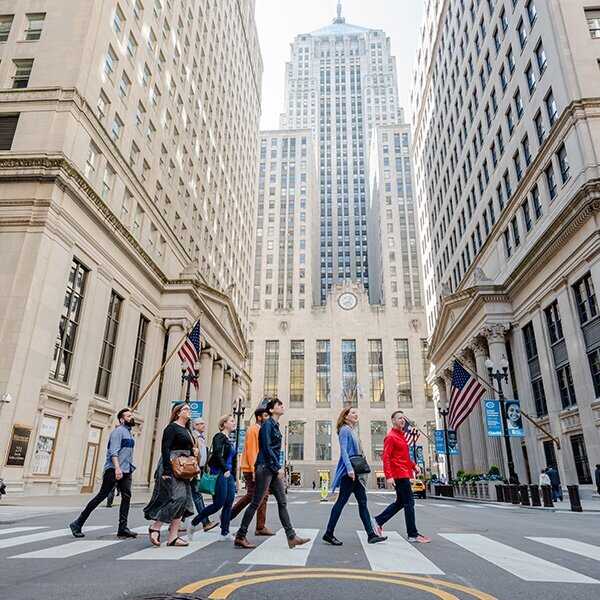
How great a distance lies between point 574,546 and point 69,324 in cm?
2357

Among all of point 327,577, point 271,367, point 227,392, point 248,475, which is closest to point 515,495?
point 248,475

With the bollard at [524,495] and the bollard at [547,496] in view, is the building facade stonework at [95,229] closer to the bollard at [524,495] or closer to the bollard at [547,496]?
the bollard at [524,495]

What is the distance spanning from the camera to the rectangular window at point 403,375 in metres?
82.6

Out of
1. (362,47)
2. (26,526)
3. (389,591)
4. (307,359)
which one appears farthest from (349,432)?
(362,47)

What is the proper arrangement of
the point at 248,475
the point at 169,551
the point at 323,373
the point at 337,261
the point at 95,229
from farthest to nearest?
the point at 337,261 < the point at 323,373 < the point at 95,229 < the point at 248,475 < the point at 169,551

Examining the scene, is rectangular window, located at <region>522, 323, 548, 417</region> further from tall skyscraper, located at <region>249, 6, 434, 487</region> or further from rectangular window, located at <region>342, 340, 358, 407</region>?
rectangular window, located at <region>342, 340, 358, 407</region>

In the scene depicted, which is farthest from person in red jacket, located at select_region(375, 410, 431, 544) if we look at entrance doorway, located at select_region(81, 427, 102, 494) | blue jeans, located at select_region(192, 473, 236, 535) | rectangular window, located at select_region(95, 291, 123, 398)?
rectangular window, located at select_region(95, 291, 123, 398)

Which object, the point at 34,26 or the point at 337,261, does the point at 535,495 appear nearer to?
the point at 34,26

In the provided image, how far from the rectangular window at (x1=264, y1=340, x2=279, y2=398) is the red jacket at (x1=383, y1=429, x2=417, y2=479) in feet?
254

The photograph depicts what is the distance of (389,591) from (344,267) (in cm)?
14208

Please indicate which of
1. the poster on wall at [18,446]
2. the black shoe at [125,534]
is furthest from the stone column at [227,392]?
the black shoe at [125,534]

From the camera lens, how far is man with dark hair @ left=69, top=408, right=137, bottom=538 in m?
8.12

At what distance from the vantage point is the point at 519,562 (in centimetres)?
602

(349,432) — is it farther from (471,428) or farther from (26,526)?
(471,428)
